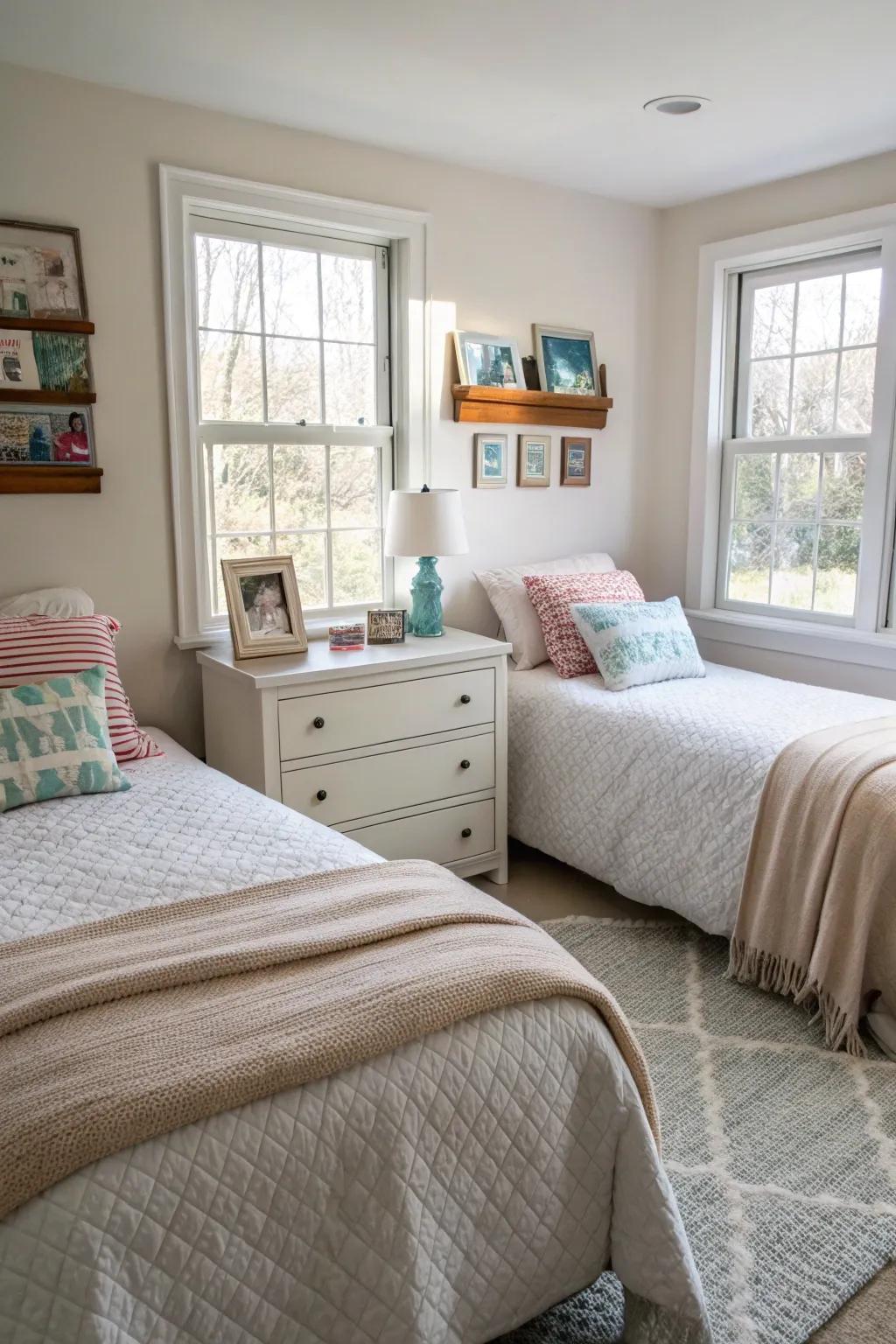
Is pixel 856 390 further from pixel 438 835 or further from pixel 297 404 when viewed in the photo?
pixel 438 835

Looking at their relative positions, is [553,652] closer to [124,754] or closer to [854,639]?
[854,639]

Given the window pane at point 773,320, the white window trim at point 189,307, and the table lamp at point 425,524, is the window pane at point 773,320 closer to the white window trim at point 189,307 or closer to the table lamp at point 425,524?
the white window trim at point 189,307

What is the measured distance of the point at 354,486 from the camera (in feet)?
11.1

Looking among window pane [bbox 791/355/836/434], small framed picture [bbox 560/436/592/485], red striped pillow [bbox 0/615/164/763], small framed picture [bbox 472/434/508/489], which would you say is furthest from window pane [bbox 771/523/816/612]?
red striped pillow [bbox 0/615/164/763]

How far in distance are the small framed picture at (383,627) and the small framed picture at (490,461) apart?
75 cm

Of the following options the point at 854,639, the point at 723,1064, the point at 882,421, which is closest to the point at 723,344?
the point at 882,421

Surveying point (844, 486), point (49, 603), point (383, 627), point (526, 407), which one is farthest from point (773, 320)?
point (49, 603)

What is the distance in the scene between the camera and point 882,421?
333 centimetres

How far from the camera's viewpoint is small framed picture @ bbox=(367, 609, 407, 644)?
3.15 metres

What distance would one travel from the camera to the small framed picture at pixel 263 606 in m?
2.89

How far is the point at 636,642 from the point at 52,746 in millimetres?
1842

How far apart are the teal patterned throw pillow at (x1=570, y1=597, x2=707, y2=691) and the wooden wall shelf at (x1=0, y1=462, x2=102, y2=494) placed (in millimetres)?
1582

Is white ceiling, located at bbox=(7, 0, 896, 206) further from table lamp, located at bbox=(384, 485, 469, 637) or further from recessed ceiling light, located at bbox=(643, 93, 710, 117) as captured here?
table lamp, located at bbox=(384, 485, 469, 637)

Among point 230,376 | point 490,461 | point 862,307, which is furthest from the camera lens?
point 490,461
